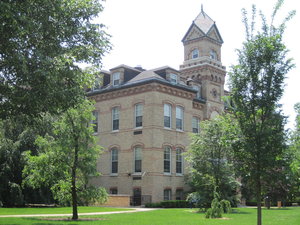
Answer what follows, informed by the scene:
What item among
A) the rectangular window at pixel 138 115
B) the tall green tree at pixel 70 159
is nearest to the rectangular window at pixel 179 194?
the rectangular window at pixel 138 115

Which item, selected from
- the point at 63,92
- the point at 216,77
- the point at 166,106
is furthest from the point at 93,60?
the point at 216,77

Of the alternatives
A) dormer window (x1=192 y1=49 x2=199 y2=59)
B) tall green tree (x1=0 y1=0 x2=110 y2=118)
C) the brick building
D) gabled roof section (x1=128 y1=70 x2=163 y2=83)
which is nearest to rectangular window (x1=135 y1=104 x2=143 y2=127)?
the brick building

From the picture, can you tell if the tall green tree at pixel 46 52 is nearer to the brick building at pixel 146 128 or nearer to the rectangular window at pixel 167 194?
the brick building at pixel 146 128

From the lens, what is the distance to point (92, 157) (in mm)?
21031

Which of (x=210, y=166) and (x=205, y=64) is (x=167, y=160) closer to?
(x=210, y=166)

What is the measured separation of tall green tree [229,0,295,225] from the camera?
12.5m

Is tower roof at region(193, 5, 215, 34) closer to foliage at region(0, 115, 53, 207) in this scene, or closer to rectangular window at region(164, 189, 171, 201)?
rectangular window at region(164, 189, 171, 201)

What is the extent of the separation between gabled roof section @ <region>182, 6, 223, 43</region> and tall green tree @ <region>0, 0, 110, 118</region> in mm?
28588

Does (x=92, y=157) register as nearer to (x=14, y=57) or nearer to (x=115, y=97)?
(x=14, y=57)

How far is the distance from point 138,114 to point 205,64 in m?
10.5

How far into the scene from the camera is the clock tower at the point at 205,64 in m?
42.3

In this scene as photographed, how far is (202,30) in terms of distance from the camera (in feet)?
143

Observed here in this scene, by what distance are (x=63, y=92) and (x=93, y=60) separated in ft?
9.29

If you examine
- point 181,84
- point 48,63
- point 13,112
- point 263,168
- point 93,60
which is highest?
point 181,84
